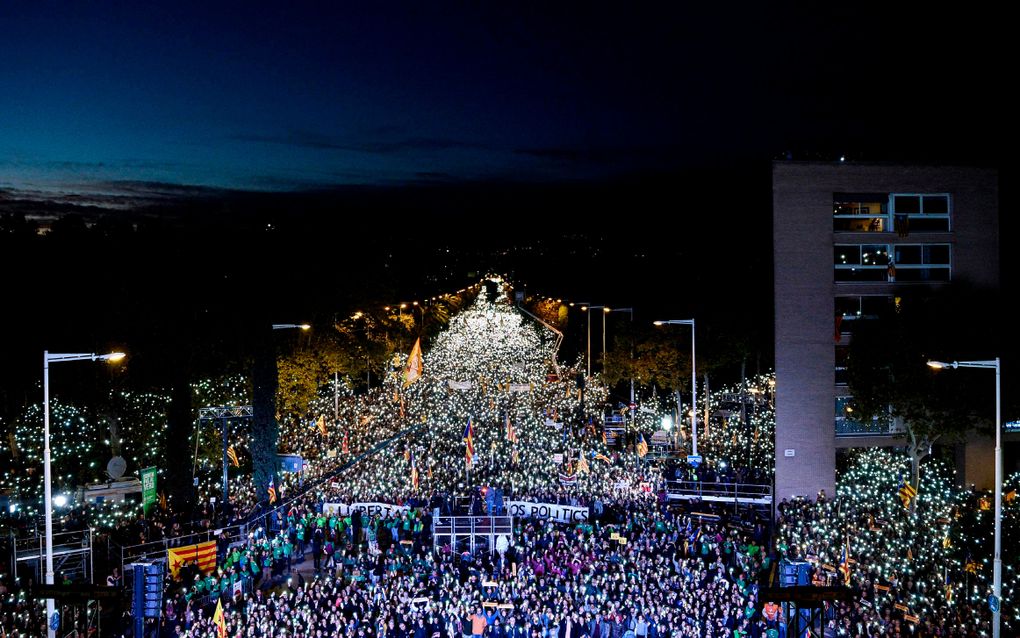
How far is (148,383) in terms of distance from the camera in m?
35.8

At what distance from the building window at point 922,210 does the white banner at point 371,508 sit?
2369 centimetres

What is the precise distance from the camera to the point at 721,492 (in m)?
33.4

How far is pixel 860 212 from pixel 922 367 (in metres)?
8.62

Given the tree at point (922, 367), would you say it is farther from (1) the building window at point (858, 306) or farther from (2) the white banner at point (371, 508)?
(2) the white banner at point (371, 508)

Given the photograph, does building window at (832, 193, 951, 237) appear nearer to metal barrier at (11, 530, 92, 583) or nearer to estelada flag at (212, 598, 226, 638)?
estelada flag at (212, 598, 226, 638)

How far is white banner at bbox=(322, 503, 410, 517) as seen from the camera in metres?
29.2

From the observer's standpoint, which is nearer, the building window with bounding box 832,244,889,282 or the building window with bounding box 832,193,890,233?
the building window with bounding box 832,244,889,282

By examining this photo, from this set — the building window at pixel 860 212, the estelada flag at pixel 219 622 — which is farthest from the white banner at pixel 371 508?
the building window at pixel 860 212

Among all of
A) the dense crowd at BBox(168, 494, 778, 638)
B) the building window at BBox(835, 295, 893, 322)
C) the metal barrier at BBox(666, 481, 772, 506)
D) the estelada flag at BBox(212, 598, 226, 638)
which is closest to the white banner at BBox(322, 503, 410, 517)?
Result: the dense crowd at BBox(168, 494, 778, 638)

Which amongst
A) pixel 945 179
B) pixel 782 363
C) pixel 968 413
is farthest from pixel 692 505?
pixel 945 179

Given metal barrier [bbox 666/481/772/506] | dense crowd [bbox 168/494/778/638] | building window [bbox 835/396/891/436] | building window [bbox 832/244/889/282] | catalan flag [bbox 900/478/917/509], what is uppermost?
building window [bbox 832/244/889/282]

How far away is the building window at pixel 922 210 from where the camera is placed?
35.9 meters

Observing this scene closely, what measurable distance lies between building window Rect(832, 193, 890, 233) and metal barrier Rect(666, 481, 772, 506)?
11466mm

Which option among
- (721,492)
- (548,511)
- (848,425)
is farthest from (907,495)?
(548,511)
